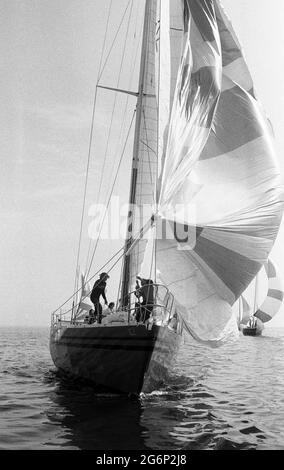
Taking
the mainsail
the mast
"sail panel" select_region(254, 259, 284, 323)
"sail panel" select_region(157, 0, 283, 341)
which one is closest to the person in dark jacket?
the mainsail

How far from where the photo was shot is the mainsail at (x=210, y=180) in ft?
29.9

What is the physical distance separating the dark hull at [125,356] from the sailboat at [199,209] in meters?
0.02

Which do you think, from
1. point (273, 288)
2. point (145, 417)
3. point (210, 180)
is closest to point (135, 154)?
point (210, 180)

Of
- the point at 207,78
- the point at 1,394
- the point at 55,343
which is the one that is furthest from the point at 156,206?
the point at 55,343

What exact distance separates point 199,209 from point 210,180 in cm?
109

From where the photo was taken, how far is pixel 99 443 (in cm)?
682

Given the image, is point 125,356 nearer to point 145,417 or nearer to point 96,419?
point 145,417

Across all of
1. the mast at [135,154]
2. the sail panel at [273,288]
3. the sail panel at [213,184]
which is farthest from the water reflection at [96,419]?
the sail panel at [273,288]

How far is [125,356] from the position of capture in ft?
32.2

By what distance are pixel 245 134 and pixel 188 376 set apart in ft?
27.3

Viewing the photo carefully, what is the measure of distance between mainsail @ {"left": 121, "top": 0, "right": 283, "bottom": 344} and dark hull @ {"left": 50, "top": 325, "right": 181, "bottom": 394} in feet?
3.69

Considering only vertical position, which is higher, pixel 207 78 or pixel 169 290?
pixel 207 78

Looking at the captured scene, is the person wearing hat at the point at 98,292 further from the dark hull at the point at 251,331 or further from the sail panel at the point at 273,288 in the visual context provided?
the dark hull at the point at 251,331

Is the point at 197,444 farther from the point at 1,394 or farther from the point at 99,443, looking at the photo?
the point at 1,394
